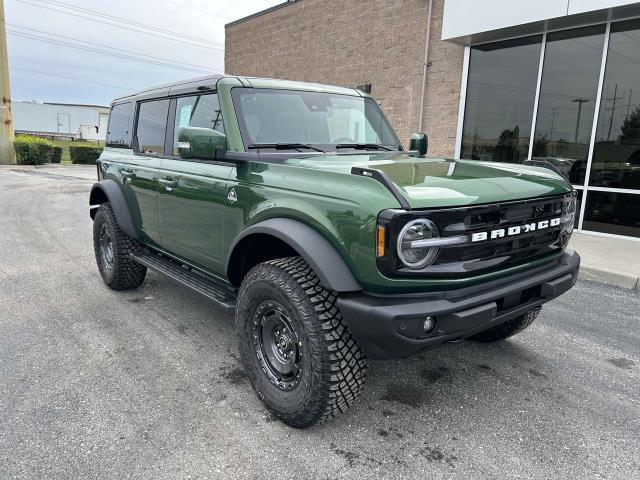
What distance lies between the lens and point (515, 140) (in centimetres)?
926

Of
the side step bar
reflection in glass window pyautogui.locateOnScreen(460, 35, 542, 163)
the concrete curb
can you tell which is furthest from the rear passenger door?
reflection in glass window pyautogui.locateOnScreen(460, 35, 542, 163)

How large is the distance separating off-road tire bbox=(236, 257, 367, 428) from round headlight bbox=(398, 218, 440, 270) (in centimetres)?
47

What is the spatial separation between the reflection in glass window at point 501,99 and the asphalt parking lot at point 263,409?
5.48 meters

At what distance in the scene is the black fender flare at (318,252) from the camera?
2.33 m

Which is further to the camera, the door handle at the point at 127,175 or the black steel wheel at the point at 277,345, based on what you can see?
the door handle at the point at 127,175

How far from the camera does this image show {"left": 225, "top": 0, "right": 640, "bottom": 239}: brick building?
786 centimetres

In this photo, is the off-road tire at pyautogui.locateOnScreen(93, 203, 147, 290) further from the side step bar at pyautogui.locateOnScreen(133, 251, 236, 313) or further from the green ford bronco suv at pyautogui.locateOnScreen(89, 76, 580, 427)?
the green ford bronco suv at pyautogui.locateOnScreen(89, 76, 580, 427)

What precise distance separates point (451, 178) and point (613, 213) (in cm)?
691

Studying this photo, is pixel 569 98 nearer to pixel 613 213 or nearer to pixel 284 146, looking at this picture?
pixel 613 213

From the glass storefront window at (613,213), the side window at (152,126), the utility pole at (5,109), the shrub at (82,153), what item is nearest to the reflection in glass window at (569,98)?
the glass storefront window at (613,213)

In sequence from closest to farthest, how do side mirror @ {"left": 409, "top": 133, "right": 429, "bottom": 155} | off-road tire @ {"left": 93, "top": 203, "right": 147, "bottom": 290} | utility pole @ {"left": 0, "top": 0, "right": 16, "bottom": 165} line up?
1. side mirror @ {"left": 409, "top": 133, "right": 429, "bottom": 155}
2. off-road tire @ {"left": 93, "top": 203, "right": 147, "bottom": 290}
3. utility pole @ {"left": 0, "top": 0, "right": 16, "bottom": 165}

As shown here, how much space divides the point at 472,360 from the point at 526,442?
39.0 inches

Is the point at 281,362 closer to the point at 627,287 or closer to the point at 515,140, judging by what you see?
the point at 627,287

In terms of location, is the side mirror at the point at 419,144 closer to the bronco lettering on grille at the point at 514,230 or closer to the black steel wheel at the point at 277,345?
the bronco lettering on grille at the point at 514,230
